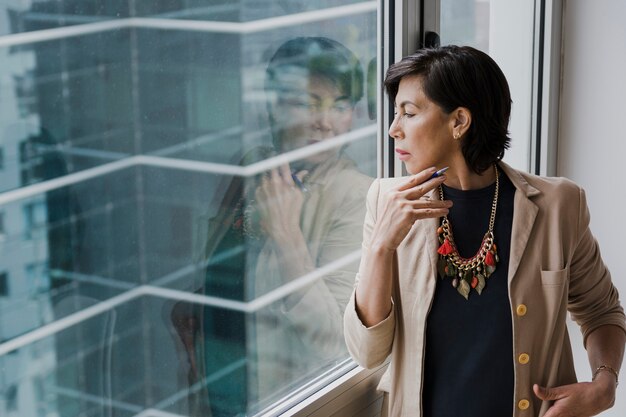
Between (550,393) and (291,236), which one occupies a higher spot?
(291,236)

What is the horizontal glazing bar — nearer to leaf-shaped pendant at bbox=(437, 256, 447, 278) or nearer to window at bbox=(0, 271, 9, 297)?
window at bbox=(0, 271, 9, 297)

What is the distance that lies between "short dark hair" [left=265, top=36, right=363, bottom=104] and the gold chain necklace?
0.51 metres

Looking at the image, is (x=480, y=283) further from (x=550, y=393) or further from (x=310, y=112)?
(x=310, y=112)

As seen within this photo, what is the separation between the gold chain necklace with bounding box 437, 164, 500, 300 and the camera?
6.27ft

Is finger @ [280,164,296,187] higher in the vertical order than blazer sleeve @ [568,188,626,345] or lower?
higher

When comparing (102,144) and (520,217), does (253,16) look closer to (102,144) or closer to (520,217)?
(102,144)

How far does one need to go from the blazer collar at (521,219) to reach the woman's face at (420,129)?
0.54 ft

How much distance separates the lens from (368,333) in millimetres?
1873

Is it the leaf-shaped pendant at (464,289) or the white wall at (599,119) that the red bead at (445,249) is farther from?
the white wall at (599,119)

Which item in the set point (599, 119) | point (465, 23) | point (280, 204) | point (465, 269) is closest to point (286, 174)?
point (280, 204)

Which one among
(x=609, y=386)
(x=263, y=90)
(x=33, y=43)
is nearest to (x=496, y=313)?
(x=609, y=386)

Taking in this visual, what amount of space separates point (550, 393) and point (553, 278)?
237 millimetres

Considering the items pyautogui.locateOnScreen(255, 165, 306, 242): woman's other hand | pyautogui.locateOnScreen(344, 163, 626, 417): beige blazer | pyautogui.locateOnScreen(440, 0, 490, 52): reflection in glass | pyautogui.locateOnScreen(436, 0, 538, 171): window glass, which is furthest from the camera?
pyautogui.locateOnScreen(436, 0, 538, 171): window glass

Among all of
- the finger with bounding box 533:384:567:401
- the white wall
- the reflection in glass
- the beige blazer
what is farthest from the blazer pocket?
the white wall
